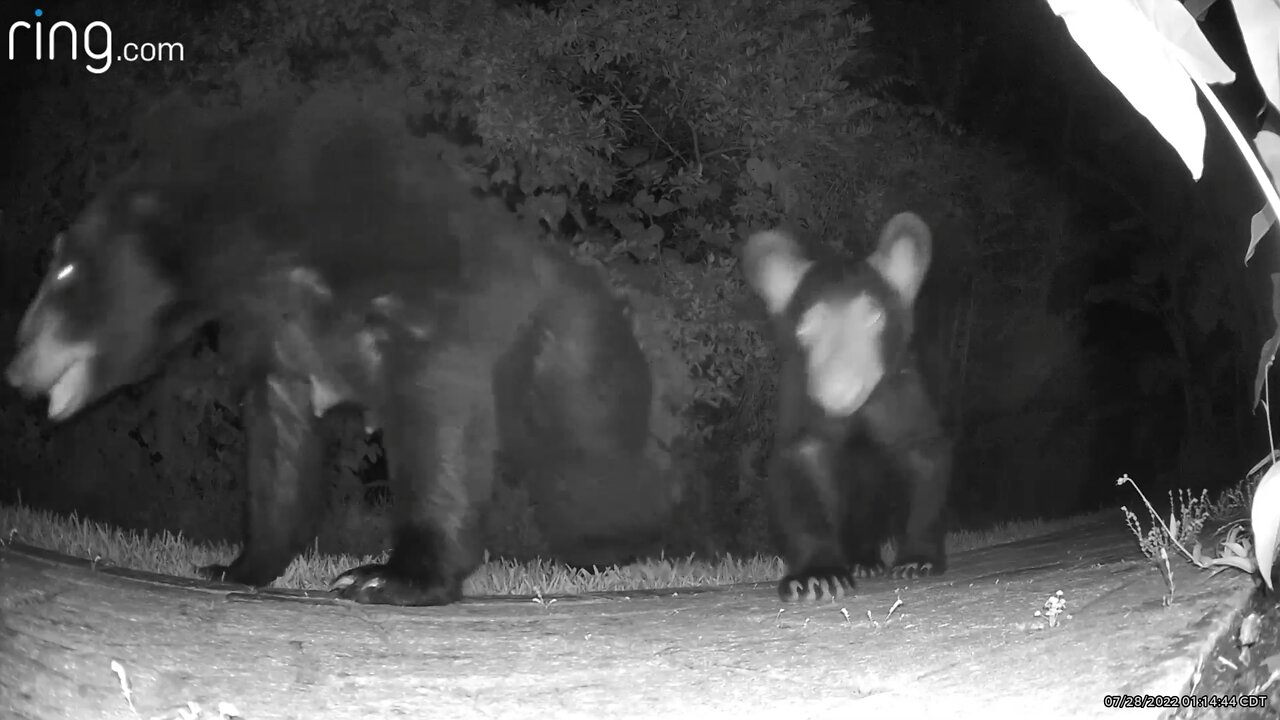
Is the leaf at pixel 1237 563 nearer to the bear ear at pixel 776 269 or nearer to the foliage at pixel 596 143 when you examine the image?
the bear ear at pixel 776 269

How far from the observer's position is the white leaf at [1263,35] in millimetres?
1042

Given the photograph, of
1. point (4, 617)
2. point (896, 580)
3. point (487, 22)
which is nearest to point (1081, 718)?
point (896, 580)

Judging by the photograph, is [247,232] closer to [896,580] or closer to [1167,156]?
[896,580]

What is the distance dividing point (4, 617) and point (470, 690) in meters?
0.88

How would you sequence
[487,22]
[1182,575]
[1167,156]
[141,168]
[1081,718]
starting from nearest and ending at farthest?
[1081,718]
[1182,575]
[141,168]
[487,22]
[1167,156]

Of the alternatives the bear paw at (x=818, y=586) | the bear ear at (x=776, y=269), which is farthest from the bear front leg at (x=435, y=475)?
the bear ear at (x=776, y=269)

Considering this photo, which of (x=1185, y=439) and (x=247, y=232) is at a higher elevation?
(x=247, y=232)

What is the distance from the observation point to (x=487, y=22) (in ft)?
9.87

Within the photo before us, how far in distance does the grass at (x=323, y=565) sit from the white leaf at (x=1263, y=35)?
162 cm

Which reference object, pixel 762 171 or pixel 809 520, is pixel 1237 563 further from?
pixel 762 171

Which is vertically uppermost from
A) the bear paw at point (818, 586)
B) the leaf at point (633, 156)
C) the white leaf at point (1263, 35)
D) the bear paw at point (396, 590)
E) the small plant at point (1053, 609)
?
the leaf at point (633, 156)

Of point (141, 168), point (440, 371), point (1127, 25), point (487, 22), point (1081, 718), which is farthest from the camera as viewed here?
point (487, 22)

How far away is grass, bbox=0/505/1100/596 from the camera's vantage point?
2361mm

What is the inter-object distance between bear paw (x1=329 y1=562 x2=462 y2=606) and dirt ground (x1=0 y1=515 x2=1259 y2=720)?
0.04 meters
